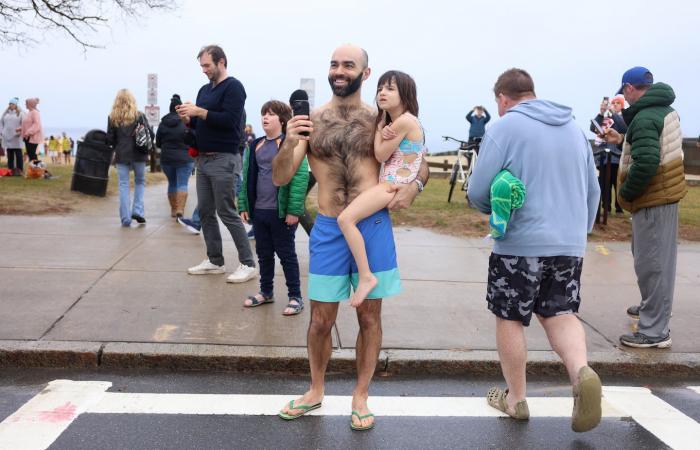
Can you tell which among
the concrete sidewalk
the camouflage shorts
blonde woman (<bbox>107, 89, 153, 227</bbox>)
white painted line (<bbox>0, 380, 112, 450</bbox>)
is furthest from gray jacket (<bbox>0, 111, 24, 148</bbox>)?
the camouflage shorts

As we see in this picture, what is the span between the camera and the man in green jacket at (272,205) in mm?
5418

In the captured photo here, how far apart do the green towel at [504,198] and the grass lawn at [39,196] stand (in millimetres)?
8555

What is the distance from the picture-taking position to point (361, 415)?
3.66 metres

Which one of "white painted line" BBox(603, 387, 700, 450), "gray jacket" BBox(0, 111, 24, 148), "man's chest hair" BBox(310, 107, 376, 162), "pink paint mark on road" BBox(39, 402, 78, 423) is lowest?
"white painted line" BBox(603, 387, 700, 450)

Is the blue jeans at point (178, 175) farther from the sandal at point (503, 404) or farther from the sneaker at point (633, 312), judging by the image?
the sandal at point (503, 404)

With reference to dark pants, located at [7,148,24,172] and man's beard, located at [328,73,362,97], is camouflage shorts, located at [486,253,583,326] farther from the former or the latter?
dark pants, located at [7,148,24,172]

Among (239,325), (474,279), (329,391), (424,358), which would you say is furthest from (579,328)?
(474,279)

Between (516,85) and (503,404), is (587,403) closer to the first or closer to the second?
(503,404)

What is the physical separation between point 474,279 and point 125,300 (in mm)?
3427

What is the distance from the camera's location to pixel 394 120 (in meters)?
3.52

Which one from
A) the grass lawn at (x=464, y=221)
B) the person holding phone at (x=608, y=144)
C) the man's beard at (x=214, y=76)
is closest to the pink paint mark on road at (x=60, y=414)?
the man's beard at (x=214, y=76)

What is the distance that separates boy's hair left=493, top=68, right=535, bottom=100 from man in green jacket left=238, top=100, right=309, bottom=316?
2179mm

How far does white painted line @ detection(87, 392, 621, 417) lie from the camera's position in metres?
3.83

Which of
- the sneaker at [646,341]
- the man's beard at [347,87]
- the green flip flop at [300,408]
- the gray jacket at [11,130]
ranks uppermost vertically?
the man's beard at [347,87]
